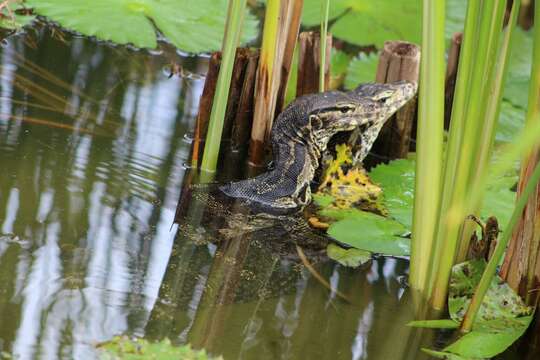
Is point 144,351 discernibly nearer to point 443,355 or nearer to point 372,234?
point 443,355

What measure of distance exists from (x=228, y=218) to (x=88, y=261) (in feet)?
3.09

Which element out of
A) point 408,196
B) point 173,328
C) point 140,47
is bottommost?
point 173,328

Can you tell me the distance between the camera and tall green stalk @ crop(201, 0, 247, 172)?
4.07m

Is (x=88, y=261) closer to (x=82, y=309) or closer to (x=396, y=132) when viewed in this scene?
(x=82, y=309)

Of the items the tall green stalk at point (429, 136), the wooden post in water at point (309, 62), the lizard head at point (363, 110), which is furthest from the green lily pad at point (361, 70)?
the tall green stalk at point (429, 136)

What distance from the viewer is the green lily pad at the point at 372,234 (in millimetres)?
3873

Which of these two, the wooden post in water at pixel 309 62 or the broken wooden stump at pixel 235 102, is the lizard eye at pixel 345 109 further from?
the broken wooden stump at pixel 235 102

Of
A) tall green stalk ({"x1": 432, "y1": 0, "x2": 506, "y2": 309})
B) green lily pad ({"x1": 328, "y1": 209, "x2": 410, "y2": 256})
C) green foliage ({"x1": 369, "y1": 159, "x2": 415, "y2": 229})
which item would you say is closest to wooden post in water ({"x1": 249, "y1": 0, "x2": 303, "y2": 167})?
green foliage ({"x1": 369, "y1": 159, "x2": 415, "y2": 229})

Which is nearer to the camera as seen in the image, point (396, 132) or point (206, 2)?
point (396, 132)

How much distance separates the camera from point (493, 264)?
2938 mm

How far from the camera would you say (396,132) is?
5.20 meters

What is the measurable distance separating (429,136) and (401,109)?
1963 millimetres

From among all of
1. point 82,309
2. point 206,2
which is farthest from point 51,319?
point 206,2

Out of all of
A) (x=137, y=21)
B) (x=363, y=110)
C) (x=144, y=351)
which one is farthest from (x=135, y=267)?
(x=137, y=21)
